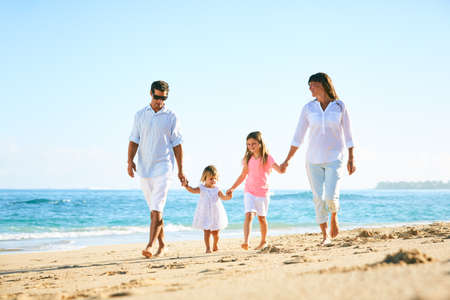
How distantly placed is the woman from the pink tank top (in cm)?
78

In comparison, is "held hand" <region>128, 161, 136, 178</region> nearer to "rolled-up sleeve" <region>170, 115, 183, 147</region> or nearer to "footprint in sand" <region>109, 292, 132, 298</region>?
"rolled-up sleeve" <region>170, 115, 183, 147</region>

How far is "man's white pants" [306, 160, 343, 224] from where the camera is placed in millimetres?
5047

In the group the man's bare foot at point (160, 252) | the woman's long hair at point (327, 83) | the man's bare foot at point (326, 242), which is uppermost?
the woman's long hair at point (327, 83)

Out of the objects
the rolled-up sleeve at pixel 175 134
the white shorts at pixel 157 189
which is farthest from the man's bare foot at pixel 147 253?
the rolled-up sleeve at pixel 175 134

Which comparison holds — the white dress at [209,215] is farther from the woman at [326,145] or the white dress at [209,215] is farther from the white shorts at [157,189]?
the woman at [326,145]

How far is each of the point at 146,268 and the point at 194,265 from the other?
505 mm

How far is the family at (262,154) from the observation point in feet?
16.8

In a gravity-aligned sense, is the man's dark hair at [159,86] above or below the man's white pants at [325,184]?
above

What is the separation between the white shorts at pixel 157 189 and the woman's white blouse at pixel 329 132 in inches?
75.1

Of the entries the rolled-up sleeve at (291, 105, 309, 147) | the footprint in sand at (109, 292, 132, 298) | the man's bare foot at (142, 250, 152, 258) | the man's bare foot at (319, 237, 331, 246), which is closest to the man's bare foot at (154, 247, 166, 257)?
the man's bare foot at (142, 250, 152, 258)

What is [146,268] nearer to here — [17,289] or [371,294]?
[17,289]

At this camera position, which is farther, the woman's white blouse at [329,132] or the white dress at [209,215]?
the white dress at [209,215]

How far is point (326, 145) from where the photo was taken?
5.12 m

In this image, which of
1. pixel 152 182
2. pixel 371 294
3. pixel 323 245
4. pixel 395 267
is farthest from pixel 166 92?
pixel 371 294
